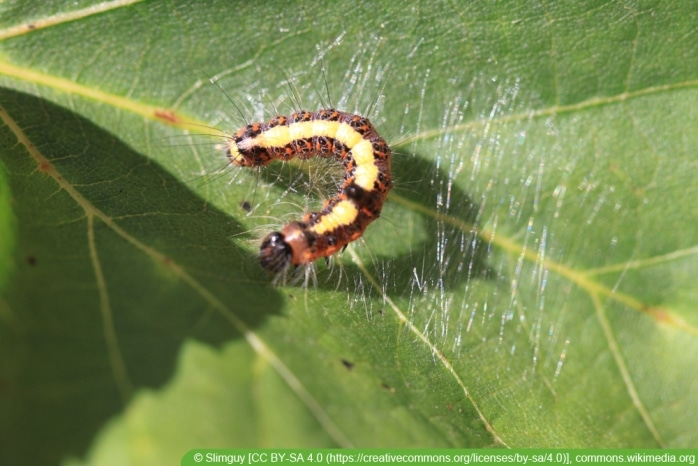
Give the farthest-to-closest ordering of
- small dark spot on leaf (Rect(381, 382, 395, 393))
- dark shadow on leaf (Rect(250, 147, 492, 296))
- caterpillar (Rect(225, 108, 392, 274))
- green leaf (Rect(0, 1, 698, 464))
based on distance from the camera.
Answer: dark shadow on leaf (Rect(250, 147, 492, 296))
caterpillar (Rect(225, 108, 392, 274))
green leaf (Rect(0, 1, 698, 464))
small dark spot on leaf (Rect(381, 382, 395, 393))

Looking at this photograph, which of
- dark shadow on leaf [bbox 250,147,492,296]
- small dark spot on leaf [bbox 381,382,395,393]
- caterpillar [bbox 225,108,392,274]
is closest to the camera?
small dark spot on leaf [bbox 381,382,395,393]

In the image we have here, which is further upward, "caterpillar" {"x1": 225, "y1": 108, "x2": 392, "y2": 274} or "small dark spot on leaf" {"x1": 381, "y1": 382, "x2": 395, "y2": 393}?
"caterpillar" {"x1": 225, "y1": 108, "x2": 392, "y2": 274}

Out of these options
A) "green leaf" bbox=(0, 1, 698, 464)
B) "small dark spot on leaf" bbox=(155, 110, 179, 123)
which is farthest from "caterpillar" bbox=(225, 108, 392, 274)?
"small dark spot on leaf" bbox=(155, 110, 179, 123)

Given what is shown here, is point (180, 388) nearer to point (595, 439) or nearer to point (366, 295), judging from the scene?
point (366, 295)

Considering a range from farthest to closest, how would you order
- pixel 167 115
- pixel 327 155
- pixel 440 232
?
pixel 327 155
pixel 440 232
pixel 167 115

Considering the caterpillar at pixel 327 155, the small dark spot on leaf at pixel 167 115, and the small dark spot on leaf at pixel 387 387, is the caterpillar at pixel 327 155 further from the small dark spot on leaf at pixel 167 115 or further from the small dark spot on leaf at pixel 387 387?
the small dark spot on leaf at pixel 387 387

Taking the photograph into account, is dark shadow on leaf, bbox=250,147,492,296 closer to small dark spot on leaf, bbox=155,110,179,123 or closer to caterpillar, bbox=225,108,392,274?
caterpillar, bbox=225,108,392,274

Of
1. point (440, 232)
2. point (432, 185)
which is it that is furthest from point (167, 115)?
point (440, 232)

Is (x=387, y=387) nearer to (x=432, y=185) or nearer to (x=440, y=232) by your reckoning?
(x=440, y=232)
